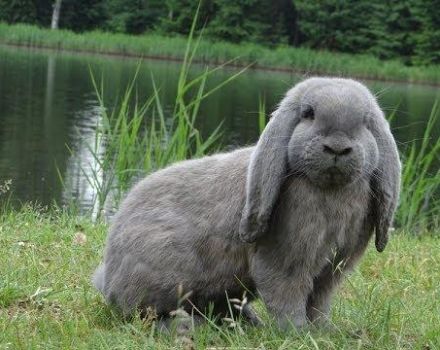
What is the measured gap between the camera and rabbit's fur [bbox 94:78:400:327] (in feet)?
10.2

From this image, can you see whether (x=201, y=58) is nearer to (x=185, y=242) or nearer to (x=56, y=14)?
(x=56, y=14)

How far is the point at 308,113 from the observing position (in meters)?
3.18

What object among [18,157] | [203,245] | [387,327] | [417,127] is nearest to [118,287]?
[203,245]

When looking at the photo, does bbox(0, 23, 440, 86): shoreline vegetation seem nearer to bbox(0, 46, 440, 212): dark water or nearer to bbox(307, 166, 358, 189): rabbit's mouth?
bbox(0, 46, 440, 212): dark water

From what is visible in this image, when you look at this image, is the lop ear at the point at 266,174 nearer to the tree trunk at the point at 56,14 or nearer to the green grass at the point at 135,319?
the green grass at the point at 135,319

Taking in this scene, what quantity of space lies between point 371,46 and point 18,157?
27985 millimetres

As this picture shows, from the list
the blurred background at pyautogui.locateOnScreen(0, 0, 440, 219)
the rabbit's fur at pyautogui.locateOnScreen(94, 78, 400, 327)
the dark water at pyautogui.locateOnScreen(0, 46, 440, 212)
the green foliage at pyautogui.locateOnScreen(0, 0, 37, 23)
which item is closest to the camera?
the rabbit's fur at pyautogui.locateOnScreen(94, 78, 400, 327)

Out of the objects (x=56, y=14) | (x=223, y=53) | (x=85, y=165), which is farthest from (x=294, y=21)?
(x=85, y=165)

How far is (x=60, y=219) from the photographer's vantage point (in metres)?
5.78

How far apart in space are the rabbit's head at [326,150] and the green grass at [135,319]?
35cm

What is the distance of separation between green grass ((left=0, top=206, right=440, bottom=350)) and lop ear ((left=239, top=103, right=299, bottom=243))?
1.27 feet

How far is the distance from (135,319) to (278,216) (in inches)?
26.7

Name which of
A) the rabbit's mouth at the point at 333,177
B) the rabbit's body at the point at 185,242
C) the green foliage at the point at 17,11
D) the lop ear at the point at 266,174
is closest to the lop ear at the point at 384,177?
the rabbit's mouth at the point at 333,177

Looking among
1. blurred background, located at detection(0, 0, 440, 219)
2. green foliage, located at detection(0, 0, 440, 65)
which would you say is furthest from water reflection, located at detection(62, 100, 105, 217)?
green foliage, located at detection(0, 0, 440, 65)
